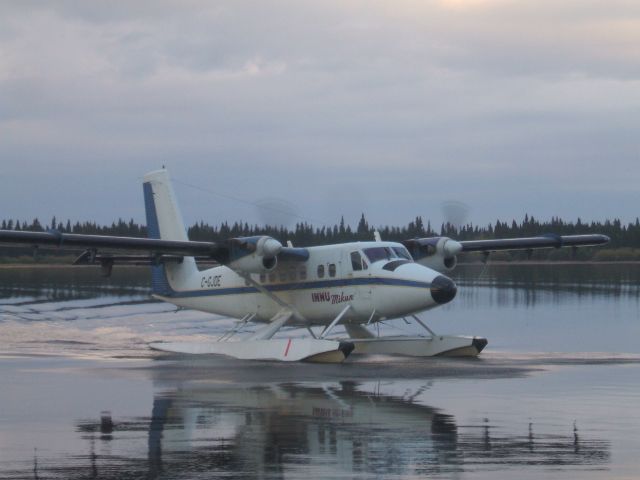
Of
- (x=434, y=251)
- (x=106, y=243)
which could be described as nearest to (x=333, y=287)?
(x=434, y=251)

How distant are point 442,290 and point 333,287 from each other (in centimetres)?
328

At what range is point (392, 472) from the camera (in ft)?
38.1

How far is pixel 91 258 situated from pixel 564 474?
17.7 m

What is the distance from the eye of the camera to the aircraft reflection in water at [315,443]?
1186cm

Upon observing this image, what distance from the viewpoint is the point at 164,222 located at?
3312 cm

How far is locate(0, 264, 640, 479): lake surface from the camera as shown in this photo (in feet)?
39.5

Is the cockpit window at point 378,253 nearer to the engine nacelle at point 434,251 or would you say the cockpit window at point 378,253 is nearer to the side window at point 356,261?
the side window at point 356,261

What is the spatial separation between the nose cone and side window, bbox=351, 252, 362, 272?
2292 millimetres

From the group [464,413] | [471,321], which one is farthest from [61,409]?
[471,321]

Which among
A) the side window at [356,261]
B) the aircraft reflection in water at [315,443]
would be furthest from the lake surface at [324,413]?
the side window at [356,261]

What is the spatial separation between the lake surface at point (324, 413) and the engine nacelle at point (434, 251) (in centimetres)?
244

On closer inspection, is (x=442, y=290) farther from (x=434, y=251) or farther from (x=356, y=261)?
(x=434, y=251)

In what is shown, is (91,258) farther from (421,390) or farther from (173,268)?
(421,390)

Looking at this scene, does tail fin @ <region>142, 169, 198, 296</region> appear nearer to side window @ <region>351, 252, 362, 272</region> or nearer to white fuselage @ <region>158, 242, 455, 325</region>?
white fuselage @ <region>158, 242, 455, 325</region>
